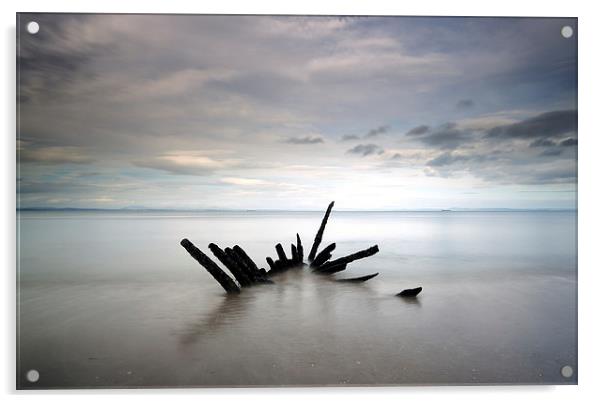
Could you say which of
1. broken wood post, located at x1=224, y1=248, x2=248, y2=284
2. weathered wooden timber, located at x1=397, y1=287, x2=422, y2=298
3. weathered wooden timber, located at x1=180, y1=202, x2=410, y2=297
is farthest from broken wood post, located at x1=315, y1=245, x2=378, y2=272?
broken wood post, located at x1=224, y1=248, x2=248, y2=284

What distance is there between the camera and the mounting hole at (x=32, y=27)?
324 centimetres

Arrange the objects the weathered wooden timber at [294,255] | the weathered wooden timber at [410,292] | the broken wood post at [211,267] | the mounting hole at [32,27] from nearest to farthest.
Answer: the mounting hole at [32,27] < the broken wood post at [211,267] < the weathered wooden timber at [410,292] < the weathered wooden timber at [294,255]

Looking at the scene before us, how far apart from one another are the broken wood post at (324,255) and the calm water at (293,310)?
0.59 m

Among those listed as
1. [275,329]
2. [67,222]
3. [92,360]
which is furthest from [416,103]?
[92,360]

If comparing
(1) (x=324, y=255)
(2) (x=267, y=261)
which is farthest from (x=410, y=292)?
(2) (x=267, y=261)

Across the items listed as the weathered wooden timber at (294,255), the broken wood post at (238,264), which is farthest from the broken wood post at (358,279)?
the broken wood post at (238,264)

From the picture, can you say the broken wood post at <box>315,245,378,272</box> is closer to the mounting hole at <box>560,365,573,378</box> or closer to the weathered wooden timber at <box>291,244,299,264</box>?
the weathered wooden timber at <box>291,244,299,264</box>

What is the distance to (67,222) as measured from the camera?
3.34 m

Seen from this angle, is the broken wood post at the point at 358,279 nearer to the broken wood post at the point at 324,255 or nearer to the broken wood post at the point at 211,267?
the broken wood post at the point at 324,255

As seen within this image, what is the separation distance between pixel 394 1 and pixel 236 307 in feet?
10.1

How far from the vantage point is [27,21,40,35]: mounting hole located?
3.24m

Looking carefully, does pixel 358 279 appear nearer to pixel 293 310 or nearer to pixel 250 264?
pixel 293 310
